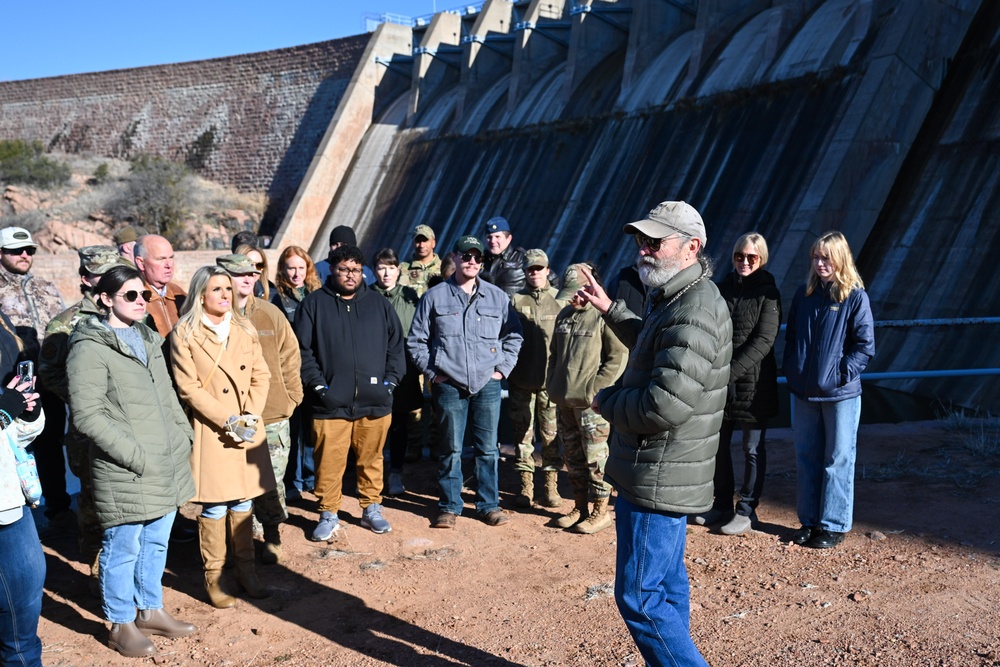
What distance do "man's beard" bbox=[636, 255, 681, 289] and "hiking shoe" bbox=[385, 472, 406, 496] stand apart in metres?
3.75

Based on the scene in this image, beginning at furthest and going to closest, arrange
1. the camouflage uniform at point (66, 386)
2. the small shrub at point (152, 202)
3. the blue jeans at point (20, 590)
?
1. the small shrub at point (152, 202)
2. the camouflage uniform at point (66, 386)
3. the blue jeans at point (20, 590)

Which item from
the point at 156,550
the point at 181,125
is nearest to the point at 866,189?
the point at 156,550

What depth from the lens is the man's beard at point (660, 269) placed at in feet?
10.5

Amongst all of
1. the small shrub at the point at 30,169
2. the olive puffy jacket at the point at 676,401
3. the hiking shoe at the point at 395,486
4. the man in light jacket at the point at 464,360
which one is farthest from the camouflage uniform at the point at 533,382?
the small shrub at the point at 30,169

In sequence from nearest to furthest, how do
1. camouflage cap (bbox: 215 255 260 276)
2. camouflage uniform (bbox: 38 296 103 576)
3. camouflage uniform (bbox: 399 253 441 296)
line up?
camouflage uniform (bbox: 38 296 103 576)
camouflage cap (bbox: 215 255 260 276)
camouflage uniform (bbox: 399 253 441 296)

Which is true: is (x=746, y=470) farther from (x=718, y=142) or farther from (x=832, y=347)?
(x=718, y=142)

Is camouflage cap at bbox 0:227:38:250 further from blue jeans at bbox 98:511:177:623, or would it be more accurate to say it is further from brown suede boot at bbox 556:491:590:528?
brown suede boot at bbox 556:491:590:528

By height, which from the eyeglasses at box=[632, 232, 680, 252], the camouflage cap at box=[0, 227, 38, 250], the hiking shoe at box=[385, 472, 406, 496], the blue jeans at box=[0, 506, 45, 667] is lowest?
the blue jeans at box=[0, 506, 45, 667]

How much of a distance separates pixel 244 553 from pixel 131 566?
75 centimetres

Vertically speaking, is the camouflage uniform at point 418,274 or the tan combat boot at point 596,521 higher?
the camouflage uniform at point 418,274

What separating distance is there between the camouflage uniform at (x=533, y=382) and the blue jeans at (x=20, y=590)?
333cm


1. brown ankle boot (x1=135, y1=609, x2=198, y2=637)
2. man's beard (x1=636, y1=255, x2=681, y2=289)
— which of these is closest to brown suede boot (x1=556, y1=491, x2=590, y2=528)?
brown ankle boot (x1=135, y1=609, x2=198, y2=637)

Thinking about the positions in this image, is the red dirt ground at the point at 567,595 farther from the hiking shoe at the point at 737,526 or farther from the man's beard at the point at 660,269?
the man's beard at the point at 660,269

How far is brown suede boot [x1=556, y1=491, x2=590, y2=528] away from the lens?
18.5 ft
